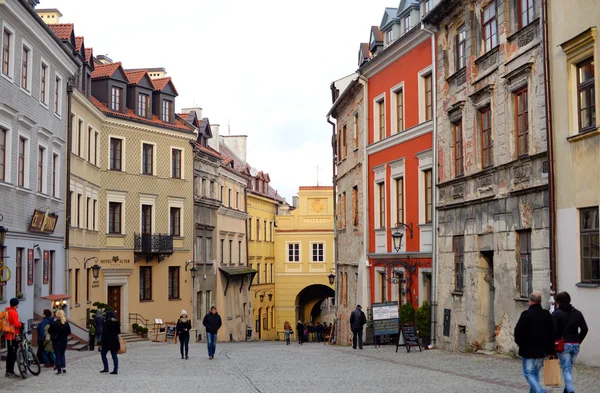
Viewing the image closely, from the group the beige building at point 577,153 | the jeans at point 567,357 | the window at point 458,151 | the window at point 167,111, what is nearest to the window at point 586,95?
the beige building at point 577,153

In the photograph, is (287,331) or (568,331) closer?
(568,331)

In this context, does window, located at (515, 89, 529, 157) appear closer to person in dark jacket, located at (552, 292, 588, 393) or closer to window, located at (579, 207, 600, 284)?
window, located at (579, 207, 600, 284)

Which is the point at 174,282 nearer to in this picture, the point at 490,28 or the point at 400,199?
the point at 400,199

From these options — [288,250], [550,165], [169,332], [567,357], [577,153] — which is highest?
[577,153]

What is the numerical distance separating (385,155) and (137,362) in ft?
40.0

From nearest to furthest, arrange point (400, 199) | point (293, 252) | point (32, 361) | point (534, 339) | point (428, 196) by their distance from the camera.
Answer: point (534, 339)
point (32, 361)
point (428, 196)
point (400, 199)
point (293, 252)

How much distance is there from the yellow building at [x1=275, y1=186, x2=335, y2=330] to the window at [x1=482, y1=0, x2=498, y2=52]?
1717 inches

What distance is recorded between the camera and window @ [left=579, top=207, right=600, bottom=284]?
1712cm

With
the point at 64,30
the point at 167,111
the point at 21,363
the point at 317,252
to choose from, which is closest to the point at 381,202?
the point at 64,30

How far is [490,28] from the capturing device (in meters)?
22.3

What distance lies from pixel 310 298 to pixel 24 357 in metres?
56.5

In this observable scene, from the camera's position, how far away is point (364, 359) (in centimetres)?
2309

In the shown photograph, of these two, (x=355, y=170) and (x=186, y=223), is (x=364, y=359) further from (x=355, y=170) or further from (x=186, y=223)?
(x=186, y=223)

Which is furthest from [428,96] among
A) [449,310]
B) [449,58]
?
[449,310]
